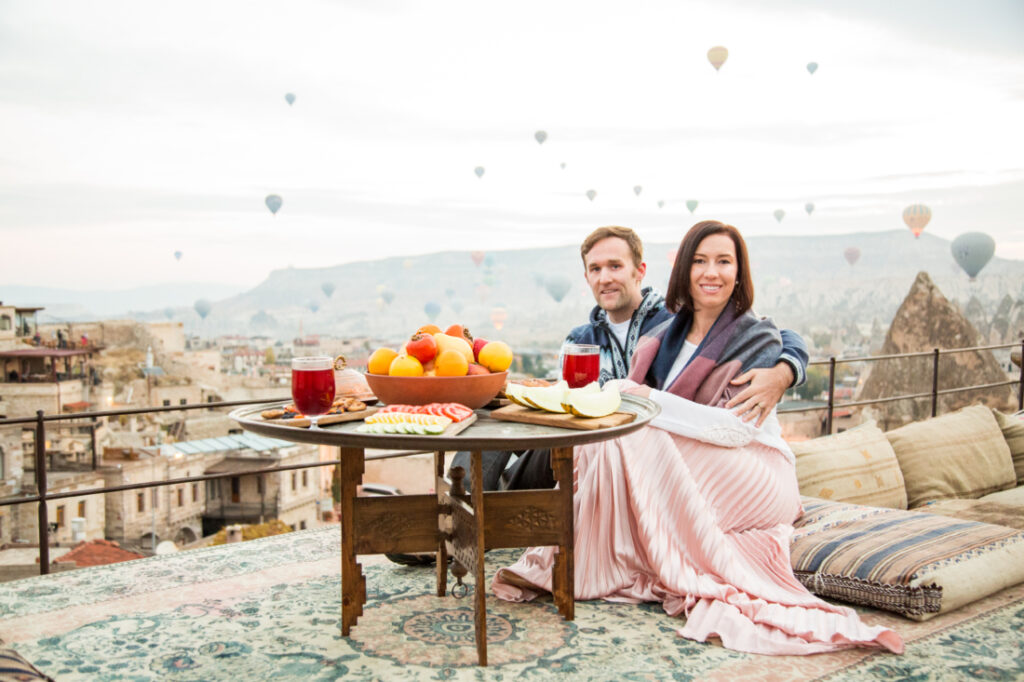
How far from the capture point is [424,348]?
Result: 211cm

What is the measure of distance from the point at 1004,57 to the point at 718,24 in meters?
8.08

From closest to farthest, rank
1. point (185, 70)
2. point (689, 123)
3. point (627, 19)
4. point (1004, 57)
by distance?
point (1004, 57), point (627, 19), point (689, 123), point (185, 70)

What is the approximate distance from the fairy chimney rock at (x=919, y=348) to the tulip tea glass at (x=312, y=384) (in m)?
34.3

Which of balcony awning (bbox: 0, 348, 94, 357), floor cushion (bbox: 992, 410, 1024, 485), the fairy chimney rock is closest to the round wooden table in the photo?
floor cushion (bbox: 992, 410, 1024, 485)

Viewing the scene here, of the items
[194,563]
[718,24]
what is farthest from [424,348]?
[718,24]

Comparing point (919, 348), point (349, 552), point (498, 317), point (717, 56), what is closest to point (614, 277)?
point (349, 552)

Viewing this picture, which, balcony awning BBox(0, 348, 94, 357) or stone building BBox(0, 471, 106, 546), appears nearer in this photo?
stone building BBox(0, 471, 106, 546)

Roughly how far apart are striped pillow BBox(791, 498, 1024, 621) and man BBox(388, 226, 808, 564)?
754 mm

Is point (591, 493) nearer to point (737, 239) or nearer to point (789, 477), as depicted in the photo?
point (789, 477)

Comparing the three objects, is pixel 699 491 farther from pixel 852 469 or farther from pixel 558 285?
pixel 558 285

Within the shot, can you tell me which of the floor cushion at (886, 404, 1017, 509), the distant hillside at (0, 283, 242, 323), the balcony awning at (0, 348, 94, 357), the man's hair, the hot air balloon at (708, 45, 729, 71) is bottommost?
the balcony awning at (0, 348, 94, 357)

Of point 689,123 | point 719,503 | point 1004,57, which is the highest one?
point 689,123

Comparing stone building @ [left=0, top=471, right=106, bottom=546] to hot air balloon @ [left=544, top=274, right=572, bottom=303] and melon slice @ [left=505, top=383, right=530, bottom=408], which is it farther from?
melon slice @ [left=505, top=383, right=530, bottom=408]

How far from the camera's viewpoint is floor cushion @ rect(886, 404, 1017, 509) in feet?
12.2
